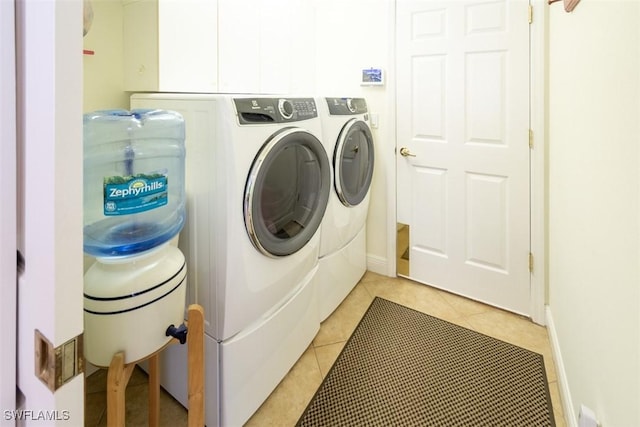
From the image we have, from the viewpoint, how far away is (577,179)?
1.28 m

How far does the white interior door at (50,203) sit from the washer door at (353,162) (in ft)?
4.76

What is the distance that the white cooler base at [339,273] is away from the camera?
1.97 meters

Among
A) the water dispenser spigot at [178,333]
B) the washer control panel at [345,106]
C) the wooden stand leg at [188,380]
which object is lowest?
the wooden stand leg at [188,380]

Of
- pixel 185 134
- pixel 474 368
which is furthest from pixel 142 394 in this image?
pixel 474 368

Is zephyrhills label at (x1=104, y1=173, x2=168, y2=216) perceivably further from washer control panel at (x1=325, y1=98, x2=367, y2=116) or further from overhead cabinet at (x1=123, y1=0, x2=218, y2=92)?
washer control panel at (x1=325, y1=98, x2=367, y2=116)

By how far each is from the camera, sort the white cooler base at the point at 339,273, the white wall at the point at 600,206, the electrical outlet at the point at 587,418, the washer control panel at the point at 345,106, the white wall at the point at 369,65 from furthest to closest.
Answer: the white wall at the point at 369,65, the white cooler base at the point at 339,273, the washer control panel at the point at 345,106, the electrical outlet at the point at 587,418, the white wall at the point at 600,206

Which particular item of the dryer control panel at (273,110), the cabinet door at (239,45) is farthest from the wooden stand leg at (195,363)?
the cabinet door at (239,45)

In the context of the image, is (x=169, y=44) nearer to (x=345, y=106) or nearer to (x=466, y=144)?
(x=345, y=106)

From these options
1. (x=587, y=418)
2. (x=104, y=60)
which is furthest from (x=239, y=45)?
(x=587, y=418)

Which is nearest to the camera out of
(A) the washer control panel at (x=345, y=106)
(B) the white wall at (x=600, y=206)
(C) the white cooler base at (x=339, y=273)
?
(B) the white wall at (x=600, y=206)

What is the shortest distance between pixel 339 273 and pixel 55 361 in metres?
1.77

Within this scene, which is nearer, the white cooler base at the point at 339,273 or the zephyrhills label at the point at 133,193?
the zephyrhills label at the point at 133,193

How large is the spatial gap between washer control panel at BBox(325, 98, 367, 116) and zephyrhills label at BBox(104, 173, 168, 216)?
42.7 inches

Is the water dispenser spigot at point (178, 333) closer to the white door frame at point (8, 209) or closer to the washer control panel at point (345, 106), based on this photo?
the white door frame at point (8, 209)
